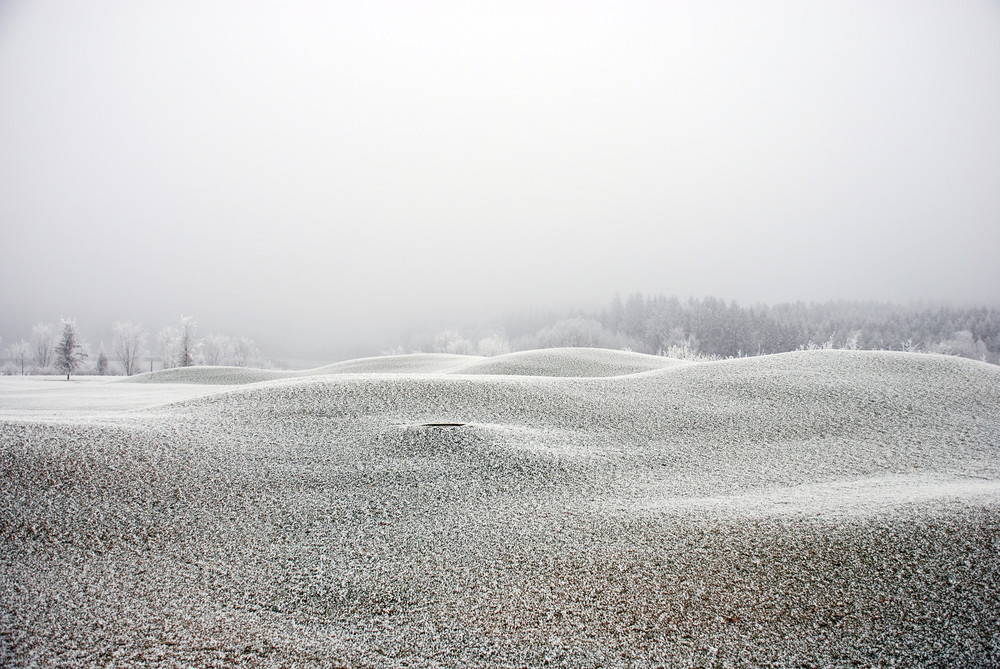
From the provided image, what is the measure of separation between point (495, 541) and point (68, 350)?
3330 cm

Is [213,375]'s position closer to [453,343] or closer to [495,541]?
[495,541]

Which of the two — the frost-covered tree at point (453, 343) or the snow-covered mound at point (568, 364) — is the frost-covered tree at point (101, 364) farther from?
the snow-covered mound at point (568, 364)

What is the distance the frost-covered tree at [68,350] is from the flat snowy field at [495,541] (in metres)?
30.1

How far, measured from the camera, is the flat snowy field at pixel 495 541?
1.66 metres

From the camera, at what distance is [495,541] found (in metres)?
2.23

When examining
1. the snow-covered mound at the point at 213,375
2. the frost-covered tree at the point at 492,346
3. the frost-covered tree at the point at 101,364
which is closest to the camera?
the snow-covered mound at the point at 213,375

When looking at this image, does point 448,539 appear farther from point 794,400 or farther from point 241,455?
point 794,400

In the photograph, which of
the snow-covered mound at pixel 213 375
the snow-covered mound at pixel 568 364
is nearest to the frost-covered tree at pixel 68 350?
the snow-covered mound at pixel 213 375

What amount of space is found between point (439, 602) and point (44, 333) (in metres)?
49.1

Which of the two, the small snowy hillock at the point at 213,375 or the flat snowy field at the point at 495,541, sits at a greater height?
the small snowy hillock at the point at 213,375

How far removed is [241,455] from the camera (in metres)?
3.17

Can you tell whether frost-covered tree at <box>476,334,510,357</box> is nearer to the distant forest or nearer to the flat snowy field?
the distant forest

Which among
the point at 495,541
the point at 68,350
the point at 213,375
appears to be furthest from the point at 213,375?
the point at 68,350

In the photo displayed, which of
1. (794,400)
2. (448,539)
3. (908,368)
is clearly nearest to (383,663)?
(448,539)
